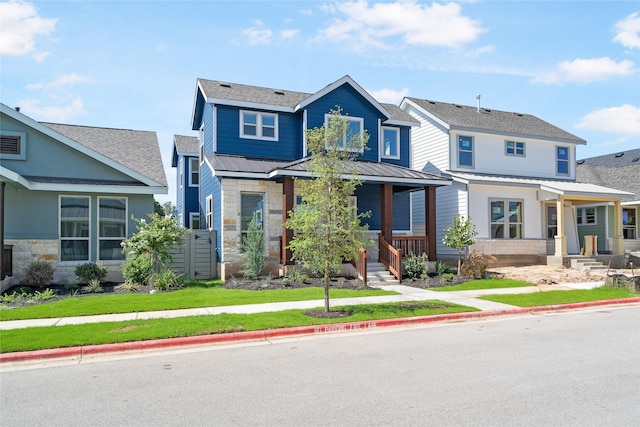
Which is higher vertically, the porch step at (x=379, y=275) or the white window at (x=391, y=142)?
the white window at (x=391, y=142)

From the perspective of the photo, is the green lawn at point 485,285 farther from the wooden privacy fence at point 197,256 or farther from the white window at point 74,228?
the white window at point 74,228

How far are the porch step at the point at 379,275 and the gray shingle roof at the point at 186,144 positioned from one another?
1438 cm

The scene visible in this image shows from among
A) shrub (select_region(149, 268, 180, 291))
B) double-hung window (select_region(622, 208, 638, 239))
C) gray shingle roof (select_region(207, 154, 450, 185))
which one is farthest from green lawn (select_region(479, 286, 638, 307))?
double-hung window (select_region(622, 208, 638, 239))

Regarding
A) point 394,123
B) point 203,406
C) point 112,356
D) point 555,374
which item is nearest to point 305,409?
point 203,406

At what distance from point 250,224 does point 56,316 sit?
726 centimetres

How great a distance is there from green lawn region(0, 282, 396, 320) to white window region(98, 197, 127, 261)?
11.8ft

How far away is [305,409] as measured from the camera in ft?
16.7

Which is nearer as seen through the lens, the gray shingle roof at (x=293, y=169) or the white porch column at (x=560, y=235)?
the gray shingle roof at (x=293, y=169)

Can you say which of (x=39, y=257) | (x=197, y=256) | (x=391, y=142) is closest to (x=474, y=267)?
(x=391, y=142)

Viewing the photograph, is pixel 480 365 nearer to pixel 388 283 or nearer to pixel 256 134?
pixel 388 283

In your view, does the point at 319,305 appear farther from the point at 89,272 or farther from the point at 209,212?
the point at 209,212

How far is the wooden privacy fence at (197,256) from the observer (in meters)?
17.2

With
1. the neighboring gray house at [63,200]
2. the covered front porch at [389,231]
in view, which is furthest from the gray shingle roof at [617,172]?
the neighboring gray house at [63,200]

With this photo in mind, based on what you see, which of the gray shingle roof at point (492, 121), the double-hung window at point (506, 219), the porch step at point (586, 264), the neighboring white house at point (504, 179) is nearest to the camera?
the porch step at point (586, 264)
